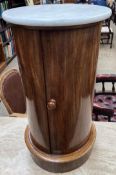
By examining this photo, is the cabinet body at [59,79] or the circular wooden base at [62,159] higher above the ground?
the cabinet body at [59,79]

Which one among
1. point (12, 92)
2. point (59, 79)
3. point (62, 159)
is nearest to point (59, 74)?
point (59, 79)

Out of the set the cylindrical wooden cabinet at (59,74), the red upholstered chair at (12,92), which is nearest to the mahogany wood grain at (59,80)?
the cylindrical wooden cabinet at (59,74)

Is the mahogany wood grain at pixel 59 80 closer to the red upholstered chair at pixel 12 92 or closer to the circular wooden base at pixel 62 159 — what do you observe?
the circular wooden base at pixel 62 159

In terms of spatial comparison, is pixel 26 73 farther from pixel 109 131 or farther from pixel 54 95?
pixel 109 131

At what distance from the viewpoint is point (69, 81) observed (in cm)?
60

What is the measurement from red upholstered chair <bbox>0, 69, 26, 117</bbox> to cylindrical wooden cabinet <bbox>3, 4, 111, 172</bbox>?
0.57m

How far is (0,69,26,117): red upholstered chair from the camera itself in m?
1.30

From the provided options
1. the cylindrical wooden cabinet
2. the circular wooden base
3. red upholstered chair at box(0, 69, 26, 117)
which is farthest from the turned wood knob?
red upholstered chair at box(0, 69, 26, 117)

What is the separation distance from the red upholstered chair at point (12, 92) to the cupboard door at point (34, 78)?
0.57 m

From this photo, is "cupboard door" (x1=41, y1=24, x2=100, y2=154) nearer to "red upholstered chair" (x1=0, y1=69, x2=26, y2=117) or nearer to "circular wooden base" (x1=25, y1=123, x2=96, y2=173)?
"circular wooden base" (x1=25, y1=123, x2=96, y2=173)

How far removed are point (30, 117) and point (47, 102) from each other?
0.13 m

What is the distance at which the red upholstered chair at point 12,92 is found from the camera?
1296 mm

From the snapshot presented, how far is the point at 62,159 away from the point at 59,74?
352mm

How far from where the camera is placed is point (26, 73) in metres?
0.62
